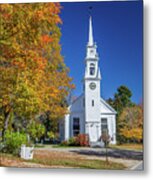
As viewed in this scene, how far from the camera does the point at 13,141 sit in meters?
4.52

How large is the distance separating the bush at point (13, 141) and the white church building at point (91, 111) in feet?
1.43

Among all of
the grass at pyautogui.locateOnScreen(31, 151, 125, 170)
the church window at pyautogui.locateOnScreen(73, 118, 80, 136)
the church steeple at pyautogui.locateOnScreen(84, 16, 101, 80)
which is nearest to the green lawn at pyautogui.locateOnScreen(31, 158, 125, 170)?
the grass at pyautogui.locateOnScreen(31, 151, 125, 170)

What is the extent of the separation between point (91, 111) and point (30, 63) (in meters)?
0.78

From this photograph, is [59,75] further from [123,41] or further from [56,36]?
[123,41]

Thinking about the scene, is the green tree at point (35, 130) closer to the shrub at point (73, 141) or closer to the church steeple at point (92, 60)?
the shrub at point (73, 141)

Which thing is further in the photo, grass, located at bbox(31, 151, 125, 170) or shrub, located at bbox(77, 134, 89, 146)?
shrub, located at bbox(77, 134, 89, 146)

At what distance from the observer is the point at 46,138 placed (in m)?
4.49

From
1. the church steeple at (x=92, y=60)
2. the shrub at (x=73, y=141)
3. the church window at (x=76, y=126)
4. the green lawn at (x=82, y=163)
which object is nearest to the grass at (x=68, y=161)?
the green lawn at (x=82, y=163)

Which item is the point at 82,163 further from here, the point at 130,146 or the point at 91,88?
the point at 91,88

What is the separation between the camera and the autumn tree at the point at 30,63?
4.50 meters

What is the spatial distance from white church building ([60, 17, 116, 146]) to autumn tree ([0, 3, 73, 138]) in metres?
0.16

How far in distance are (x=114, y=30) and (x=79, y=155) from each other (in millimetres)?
1216

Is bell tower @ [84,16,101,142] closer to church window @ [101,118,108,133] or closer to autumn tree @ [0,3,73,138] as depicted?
church window @ [101,118,108,133]

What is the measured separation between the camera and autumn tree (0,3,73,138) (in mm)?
4496
